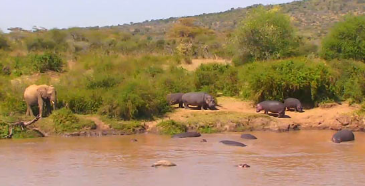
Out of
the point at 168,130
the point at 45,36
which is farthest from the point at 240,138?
the point at 45,36

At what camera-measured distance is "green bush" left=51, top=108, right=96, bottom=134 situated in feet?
55.7

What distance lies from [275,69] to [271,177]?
914 centimetres

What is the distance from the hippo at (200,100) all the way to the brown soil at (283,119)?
11.8 inches

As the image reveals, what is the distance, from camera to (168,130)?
57.2 feet

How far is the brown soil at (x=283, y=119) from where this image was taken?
715 inches

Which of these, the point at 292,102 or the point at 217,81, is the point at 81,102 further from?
the point at 292,102

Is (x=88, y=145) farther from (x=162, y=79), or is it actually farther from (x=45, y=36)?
(x=45, y=36)

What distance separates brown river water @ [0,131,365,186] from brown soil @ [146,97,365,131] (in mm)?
935

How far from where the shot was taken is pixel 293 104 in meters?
19.3

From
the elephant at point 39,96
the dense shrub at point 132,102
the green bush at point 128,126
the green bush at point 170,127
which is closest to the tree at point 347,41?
the dense shrub at point 132,102

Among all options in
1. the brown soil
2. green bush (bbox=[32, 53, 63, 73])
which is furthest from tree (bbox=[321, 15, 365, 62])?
green bush (bbox=[32, 53, 63, 73])

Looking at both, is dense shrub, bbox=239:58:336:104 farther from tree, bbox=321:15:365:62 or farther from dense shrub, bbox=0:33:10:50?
dense shrub, bbox=0:33:10:50

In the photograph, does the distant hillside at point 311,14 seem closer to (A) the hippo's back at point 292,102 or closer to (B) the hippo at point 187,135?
(A) the hippo's back at point 292,102

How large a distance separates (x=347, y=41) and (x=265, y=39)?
3.26 metres
